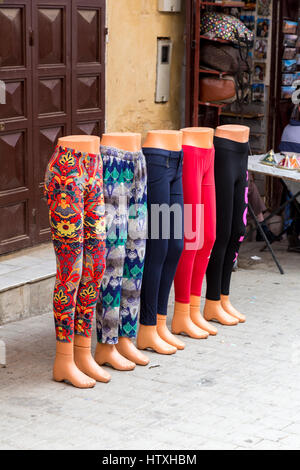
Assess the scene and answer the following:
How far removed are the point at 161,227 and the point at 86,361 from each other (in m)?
0.98

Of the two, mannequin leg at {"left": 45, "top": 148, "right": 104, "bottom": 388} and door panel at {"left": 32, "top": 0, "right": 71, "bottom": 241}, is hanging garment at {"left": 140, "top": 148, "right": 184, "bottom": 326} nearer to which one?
mannequin leg at {"left": 45, "top": 148, "right": 104, "bottom": 388}

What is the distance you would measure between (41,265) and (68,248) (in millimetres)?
1815

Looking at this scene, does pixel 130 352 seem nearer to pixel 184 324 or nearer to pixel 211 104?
pixel 184 324

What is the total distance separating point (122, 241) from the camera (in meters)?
5.39

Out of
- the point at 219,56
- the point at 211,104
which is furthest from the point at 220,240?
the point at 219,56

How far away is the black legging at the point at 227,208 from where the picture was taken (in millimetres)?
6227

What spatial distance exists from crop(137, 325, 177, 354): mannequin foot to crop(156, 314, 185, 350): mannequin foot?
78 millimetres

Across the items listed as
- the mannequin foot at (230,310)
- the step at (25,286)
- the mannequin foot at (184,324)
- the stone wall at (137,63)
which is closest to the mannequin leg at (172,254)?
the mannequin foot at (184,324)

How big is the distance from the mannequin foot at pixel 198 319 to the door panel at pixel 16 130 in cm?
157

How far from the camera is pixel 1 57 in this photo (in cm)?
678

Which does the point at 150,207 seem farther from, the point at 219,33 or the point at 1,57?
the point at 219,33

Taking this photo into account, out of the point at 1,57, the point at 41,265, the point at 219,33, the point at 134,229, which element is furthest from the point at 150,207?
the point at 219,33

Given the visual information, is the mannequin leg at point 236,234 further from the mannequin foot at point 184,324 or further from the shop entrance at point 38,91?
the shop entrance at point 38,91
